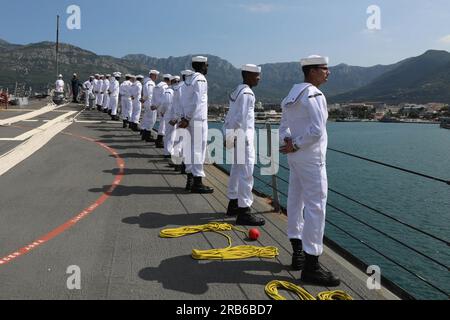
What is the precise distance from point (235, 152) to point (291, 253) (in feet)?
5.25

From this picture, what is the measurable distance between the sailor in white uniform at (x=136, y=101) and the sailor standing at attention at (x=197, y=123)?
309 inches

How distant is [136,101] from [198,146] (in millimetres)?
8391

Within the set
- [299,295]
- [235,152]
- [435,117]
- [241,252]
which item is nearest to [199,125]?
[235,152]

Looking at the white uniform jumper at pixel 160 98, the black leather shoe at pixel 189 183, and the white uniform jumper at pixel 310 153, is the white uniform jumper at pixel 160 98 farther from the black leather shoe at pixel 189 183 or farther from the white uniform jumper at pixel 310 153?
the white uniform jumper at pixel 310 153

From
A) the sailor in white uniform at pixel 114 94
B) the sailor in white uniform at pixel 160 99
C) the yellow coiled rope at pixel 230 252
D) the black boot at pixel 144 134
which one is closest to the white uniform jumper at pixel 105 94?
the sailor in white uniform at pixel 114 94

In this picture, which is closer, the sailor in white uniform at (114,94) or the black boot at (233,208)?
the black boot at (233,208)

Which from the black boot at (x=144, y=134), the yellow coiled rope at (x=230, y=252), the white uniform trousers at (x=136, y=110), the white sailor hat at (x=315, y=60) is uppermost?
the white sailor hat at (x=315, y=60)

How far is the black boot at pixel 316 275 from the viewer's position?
3.88 meters

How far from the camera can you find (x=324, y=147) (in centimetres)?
409

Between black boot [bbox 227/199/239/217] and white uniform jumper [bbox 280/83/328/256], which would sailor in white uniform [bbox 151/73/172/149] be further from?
white uniform jumper [bbox 280/83/328/256]

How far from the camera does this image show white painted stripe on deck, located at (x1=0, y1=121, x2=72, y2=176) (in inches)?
348
